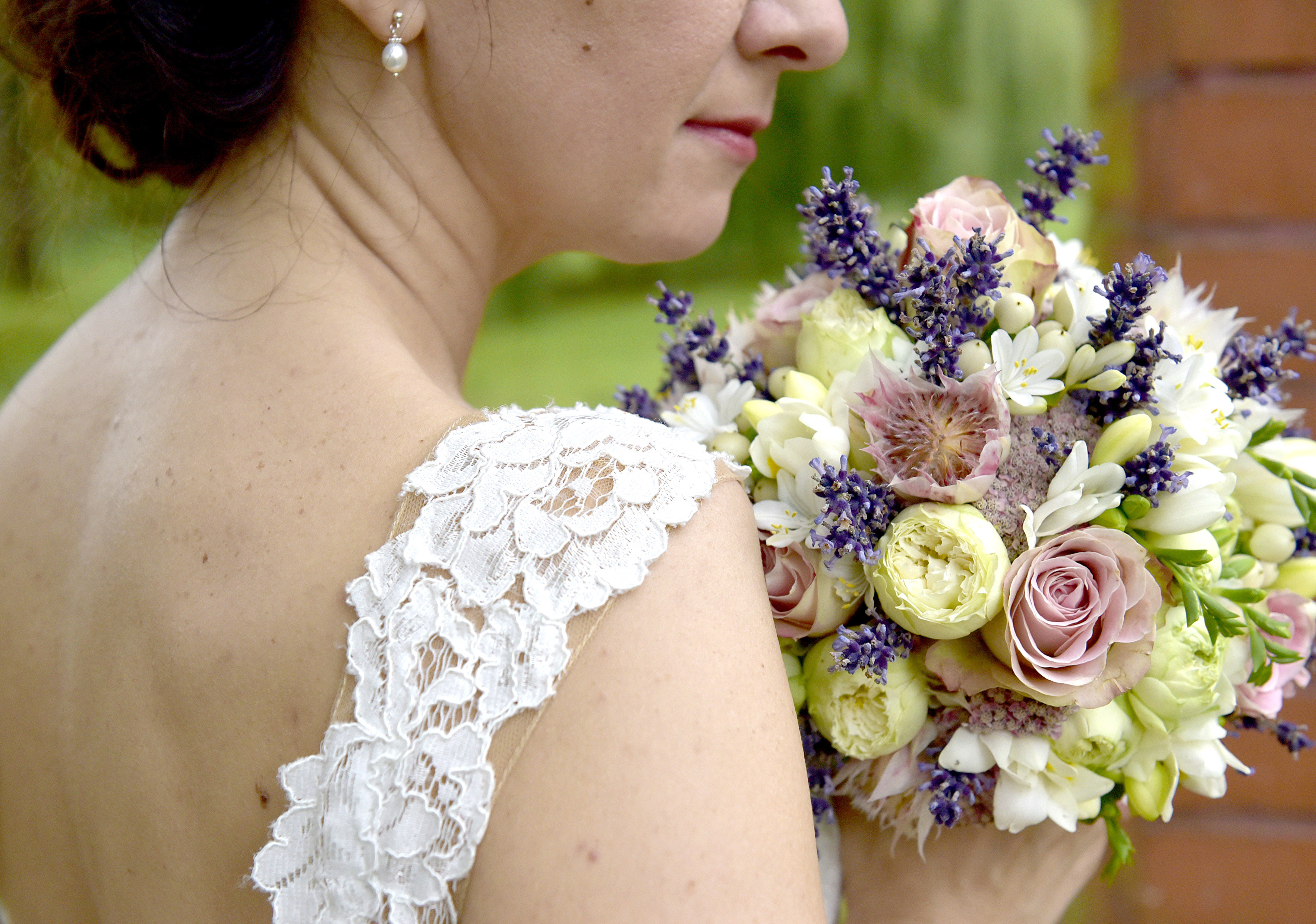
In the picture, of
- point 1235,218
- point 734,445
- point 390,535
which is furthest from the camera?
point 1235,218

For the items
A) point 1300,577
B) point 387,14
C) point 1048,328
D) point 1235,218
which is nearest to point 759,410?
point 1048,328

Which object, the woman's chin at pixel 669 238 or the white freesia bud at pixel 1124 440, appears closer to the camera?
the white freesia bud at pixel 1124 440

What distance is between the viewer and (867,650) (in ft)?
2.38

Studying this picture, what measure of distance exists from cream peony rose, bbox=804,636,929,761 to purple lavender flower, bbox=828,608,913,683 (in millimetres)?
27

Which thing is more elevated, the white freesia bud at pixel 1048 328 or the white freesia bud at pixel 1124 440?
the white freesia bud at pixel 1048 328

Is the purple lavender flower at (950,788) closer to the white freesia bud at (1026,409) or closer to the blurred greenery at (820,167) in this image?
the white freesia bud at (1026,409)

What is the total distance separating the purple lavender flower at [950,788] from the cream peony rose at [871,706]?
0.03 metres

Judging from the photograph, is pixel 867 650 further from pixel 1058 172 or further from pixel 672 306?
pixel 1058 172

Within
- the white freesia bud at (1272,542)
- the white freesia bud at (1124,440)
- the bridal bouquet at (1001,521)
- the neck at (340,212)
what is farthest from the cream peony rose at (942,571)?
the neck at (340,212)

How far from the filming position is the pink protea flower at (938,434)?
733mm

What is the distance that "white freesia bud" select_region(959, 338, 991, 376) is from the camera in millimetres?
769

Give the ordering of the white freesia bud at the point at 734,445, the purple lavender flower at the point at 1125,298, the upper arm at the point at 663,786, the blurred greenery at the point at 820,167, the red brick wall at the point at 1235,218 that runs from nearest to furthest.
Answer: the upper arm at the point at 663,786 → the purple lavender flower at the point at 1125,298 → the white freesia bud at the point at 734,445 → the red brick wall at the point at 1235,218 → the blurred greenery at the point at 820,167

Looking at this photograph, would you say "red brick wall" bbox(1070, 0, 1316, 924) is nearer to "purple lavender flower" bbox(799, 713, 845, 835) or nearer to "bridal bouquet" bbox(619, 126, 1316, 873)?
"bridal bouquet" bbox(619, 126, 1316, 873)

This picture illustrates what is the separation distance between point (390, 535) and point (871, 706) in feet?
1.32
